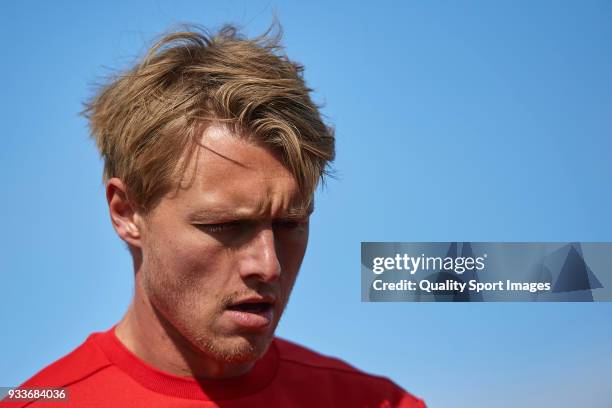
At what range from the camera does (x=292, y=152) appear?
3354 millimetres

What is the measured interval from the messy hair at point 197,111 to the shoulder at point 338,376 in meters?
1.07

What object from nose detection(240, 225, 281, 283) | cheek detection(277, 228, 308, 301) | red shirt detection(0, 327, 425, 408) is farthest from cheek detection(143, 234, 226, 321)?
red shirt detection(0, 327, 425, 408)

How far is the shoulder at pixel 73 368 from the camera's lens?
365 cm

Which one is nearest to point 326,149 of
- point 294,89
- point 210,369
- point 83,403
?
point 294,89

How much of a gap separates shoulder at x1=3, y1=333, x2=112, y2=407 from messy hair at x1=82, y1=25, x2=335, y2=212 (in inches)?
34.0

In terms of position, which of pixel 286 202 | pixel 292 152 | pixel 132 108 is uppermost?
pixel 132 108

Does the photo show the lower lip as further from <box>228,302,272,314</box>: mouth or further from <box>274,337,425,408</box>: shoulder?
<box>274,337,425,408</box>: shoulder

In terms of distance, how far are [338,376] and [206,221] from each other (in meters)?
1.39

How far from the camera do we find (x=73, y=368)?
3.76 metres

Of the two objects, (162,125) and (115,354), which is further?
(115,354)

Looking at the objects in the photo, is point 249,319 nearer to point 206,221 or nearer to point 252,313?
point 252,313

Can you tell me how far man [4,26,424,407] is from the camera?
10.5 ft

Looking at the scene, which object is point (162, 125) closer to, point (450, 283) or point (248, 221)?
point (248, 221)

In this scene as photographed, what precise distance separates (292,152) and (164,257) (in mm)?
758
